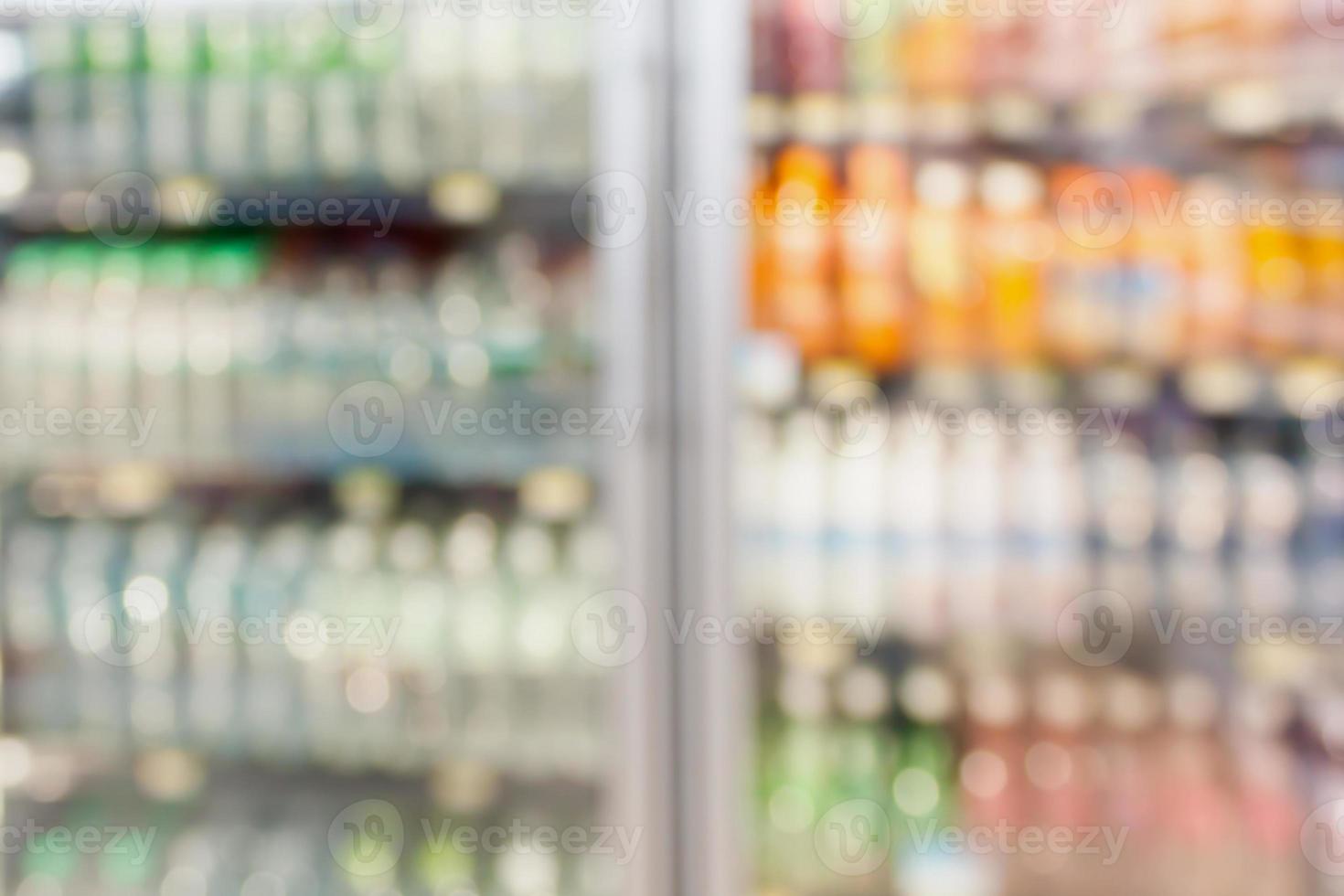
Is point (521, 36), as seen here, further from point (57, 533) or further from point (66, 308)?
point (57, 533)

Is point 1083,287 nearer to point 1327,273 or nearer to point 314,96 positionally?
point 1327,273

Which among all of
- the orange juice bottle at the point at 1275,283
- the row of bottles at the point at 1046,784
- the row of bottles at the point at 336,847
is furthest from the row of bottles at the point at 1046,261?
the row of bottles at the point at 336,847

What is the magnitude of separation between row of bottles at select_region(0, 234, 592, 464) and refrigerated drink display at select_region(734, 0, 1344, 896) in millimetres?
391

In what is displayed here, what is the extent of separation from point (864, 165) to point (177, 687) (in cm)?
142

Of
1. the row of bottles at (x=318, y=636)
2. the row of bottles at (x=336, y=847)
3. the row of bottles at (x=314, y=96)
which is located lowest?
the row of bottles at (x=336, y=847)

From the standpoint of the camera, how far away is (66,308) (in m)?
1.53

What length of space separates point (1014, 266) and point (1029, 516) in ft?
1.29

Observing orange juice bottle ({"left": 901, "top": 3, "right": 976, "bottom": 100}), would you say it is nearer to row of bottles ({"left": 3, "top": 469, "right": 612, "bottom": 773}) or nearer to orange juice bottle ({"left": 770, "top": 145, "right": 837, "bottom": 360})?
orange juice bottle ({"left": 770, "top": 145, "right": 837, "bottom": 360})

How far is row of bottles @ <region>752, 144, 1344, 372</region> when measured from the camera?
141cm

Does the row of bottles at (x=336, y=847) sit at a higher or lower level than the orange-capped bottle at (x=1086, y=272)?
lower

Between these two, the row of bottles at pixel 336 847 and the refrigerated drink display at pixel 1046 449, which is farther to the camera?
the row of bottles at pixel 336 847

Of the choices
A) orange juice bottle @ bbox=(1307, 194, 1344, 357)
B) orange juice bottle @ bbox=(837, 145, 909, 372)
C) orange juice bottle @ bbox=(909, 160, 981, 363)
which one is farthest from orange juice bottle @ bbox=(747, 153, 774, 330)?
orange juice bottle @ bbox=(1307, 194, 1344, 357)

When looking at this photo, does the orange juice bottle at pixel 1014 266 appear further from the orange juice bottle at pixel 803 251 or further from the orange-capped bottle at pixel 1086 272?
the orange juice bottle at pixel 803 251

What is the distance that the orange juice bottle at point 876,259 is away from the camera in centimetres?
143
